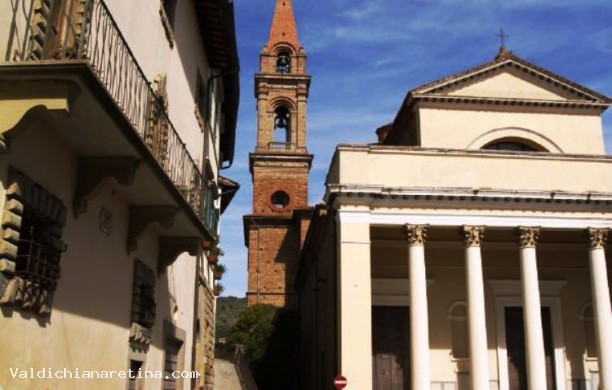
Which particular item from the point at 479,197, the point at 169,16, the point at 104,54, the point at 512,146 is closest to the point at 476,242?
the point at 479,197

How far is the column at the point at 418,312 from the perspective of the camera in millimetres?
18531

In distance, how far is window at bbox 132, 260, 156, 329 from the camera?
8.55 metres

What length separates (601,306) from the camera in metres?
19.9

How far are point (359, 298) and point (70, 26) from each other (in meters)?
14.9

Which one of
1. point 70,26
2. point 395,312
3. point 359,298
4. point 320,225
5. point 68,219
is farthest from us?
point 320,225

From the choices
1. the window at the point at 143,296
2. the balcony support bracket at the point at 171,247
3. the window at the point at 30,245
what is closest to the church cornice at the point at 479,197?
the balcony support bracket at the point at 171,247

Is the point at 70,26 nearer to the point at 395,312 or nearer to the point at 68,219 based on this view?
the point at 68,219

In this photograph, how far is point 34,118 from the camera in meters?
4.99

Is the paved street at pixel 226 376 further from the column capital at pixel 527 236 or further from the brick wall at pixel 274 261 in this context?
the brick wall at pixel 274 261

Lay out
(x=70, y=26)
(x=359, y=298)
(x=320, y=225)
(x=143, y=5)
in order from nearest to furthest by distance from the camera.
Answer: (x=70, y=26) < (x=143, y=5) < (x=359, y=298) < (x=320, y=225)

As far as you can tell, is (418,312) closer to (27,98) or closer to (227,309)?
(27,98)

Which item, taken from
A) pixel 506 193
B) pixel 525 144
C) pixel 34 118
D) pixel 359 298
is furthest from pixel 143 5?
pixel 525 144

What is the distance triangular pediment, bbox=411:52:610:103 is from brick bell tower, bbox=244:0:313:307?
1705cm

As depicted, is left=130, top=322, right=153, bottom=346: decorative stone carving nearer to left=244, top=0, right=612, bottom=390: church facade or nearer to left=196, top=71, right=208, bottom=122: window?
left=196, top=71, right=208, bottom=122: window
